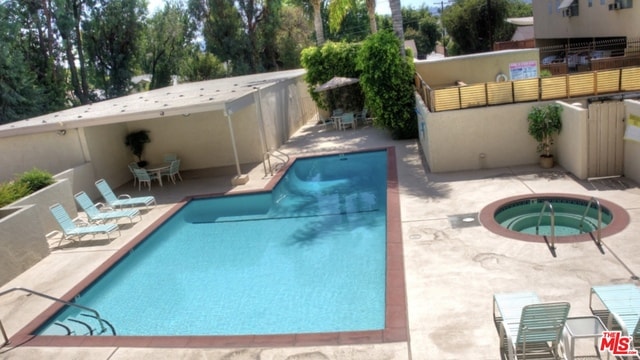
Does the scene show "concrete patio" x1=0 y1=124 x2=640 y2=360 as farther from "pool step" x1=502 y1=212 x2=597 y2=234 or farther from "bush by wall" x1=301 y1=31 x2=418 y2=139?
"bush by wall" x1=301 y1=31 x2=418 y2=139

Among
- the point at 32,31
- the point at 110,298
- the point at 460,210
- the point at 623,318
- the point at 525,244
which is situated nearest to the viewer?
A: the point at 623,318

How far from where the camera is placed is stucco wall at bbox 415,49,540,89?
20.3m

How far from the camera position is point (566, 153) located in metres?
12.9

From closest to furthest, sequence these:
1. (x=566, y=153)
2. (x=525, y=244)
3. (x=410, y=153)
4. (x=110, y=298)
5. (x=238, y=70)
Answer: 1. (x=525, y=244)
2. (x=110, y=298)
3. (x=566, y=153)
4. (x=410, y=153)
5. (x=238, y=70)

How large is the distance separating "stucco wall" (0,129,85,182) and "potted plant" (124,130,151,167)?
243 centimetres

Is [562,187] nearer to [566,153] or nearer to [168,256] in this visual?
[566,153]

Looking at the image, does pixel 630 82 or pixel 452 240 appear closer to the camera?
pixel 452 240

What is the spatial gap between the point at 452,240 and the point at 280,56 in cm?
3908

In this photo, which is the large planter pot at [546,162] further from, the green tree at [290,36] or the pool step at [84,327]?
the green tree at [290,36]

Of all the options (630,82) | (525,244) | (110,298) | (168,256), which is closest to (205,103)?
(168,256)

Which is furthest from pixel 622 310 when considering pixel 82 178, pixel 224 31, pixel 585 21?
pixel 224 31

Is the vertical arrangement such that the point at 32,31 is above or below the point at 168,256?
above

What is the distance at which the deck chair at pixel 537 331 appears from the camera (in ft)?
18.2

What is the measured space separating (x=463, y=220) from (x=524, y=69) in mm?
12195
